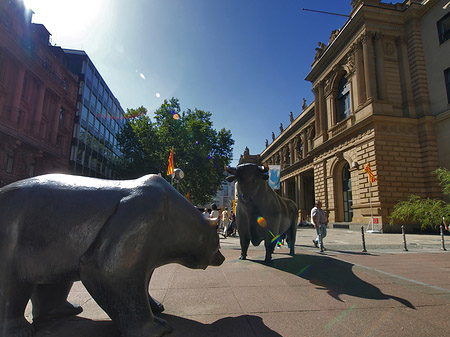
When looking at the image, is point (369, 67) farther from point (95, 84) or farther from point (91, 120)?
point (95, 84)

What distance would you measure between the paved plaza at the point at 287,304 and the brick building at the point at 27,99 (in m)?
22.0

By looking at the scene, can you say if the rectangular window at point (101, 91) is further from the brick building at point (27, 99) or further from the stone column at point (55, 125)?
the stone column at point (55, 125)

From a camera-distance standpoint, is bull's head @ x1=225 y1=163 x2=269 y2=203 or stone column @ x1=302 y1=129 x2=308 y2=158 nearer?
bull's head @ x1=225 y1=163 x2=269 y2=203

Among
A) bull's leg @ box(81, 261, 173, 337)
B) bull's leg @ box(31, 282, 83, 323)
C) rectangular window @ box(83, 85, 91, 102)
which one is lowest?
bull's leg @ box(31, 282, 83, 323)

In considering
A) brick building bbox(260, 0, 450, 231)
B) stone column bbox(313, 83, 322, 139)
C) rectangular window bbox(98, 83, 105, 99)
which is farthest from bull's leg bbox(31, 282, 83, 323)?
rectangular window bbox(98, 83, 105, 99)

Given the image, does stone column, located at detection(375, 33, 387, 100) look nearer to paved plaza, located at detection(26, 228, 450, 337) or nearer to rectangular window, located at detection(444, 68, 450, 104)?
rectangular window, located at detection(444, 68, 450, 104)

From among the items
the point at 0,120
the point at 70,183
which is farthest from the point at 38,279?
the point at 0,120

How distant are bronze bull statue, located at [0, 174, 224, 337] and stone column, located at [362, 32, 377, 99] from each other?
23.0m

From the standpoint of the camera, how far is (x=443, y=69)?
61.8ft

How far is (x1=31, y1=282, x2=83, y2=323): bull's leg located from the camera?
7.45 ft

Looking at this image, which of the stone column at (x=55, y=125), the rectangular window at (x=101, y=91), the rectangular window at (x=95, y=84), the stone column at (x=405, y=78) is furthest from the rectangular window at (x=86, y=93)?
the stone column at (x=405, y=78)

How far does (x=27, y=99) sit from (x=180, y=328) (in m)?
27.8

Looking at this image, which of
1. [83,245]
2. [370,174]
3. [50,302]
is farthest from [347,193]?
[83,245]

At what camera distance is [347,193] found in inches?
912
